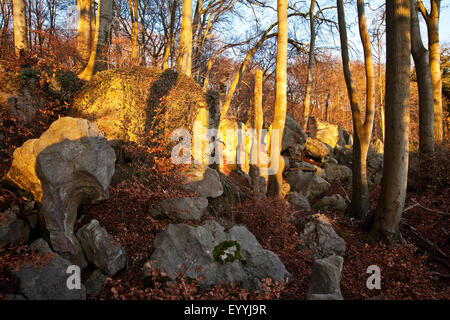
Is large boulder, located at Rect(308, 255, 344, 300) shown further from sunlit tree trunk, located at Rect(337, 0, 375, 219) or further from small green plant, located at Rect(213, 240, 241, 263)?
sunlit tree trunk, located at Rect(337, 0, 375, 219)

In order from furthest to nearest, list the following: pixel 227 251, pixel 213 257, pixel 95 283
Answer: pixel 227 251
pixel 213 257
pixel 95 283

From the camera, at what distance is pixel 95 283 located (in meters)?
3.12

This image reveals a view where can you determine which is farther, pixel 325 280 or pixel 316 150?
pixel 316 150

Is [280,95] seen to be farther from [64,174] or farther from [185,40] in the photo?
[64,174]

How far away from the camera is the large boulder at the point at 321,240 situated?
4.67 meters

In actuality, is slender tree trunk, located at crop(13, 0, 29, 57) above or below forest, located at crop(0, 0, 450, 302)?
above

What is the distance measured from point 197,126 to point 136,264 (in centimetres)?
387

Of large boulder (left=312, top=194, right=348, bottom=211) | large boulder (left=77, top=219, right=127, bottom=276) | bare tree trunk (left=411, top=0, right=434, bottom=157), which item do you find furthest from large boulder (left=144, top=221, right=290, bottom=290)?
bare tree trunk (left=411, top=0, right=434, bottom=157)

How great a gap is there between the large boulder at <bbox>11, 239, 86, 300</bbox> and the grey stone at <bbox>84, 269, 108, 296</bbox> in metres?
0.16

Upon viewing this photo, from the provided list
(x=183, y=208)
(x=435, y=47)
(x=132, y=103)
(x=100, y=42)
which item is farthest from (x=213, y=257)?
(x=435, y=47)

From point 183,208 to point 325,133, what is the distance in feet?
45.1

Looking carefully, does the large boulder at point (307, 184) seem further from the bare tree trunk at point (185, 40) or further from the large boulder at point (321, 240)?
the bare tree trunk at point (185, 40)

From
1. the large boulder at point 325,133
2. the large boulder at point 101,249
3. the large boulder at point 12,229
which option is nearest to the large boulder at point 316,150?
the large boulder at point 325,133

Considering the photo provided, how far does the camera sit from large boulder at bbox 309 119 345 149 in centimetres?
1552
